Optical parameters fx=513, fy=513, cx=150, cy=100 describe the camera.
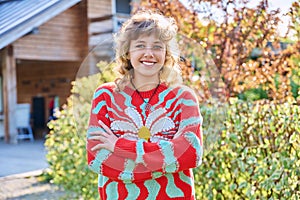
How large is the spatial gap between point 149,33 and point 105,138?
35 centimetres

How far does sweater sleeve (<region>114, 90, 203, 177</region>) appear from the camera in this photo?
60.7 inches

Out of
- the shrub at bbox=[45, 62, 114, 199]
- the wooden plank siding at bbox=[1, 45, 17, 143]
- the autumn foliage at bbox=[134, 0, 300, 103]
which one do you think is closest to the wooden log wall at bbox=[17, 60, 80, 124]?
the wooden plank siding at bbox=[1, 45, 17, 143]

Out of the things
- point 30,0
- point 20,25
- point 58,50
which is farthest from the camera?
point 58,50

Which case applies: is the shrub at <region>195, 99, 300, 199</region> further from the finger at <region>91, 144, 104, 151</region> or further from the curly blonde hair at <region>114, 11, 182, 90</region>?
the finger at <region>91, 144, 104, 151</region>

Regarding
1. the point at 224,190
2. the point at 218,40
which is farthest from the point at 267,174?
the point at 218,40

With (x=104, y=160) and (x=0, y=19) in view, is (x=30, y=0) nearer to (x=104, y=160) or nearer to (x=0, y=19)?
(x=0, y=19)

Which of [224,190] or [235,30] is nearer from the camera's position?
[224,190]

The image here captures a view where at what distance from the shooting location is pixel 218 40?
4172mm

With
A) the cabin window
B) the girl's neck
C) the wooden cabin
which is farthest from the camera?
the cabin window

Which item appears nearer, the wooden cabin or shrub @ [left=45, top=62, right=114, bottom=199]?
shrub @ [left=45, top=62, right=114, bottom=199]

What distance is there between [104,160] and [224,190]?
1578 millimetres

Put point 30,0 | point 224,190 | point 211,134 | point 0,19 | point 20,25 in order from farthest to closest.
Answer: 1. point 30,0
2. point 20,25
3. point 0,19
4. point 224,190
5. point 211,134

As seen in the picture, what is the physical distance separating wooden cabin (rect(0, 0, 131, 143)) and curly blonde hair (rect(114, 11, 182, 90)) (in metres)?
7.10

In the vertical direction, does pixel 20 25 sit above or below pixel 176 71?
above
